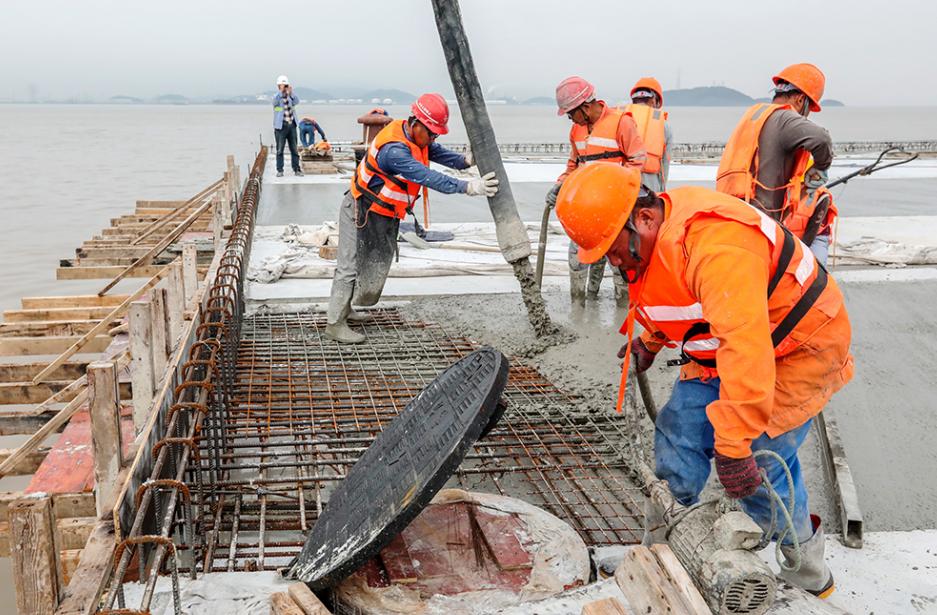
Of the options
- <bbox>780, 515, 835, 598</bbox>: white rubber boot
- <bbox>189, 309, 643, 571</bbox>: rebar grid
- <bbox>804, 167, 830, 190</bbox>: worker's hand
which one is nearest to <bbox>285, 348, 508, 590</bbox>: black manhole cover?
<bbox>189, 309, 643, 571</bbox>: rebar grid

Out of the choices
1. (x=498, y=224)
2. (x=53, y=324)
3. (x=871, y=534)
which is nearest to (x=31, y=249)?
(x=53, y=324)

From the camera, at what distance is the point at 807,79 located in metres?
4.59

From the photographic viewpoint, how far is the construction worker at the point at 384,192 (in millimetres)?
5289

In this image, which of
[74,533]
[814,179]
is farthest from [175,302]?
[814,179]

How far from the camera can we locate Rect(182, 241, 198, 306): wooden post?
15.8ft

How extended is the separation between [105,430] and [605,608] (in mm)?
1753

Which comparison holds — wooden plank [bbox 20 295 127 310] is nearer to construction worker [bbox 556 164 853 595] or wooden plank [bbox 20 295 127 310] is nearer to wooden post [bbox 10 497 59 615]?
wooden post [bbox 10 497 59 615]

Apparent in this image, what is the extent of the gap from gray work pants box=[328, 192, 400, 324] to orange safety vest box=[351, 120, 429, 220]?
11 centimetres

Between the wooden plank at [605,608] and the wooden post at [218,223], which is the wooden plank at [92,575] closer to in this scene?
the wooden plank at [605,608]

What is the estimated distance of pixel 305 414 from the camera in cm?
423

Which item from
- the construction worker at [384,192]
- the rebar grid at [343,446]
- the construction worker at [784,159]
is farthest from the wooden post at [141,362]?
the construction worker at [784,159]

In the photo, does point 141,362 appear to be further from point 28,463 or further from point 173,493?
point 28,463

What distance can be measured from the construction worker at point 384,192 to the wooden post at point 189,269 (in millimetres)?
1021

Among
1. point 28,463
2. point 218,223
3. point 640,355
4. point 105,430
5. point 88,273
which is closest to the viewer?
point 105,430
